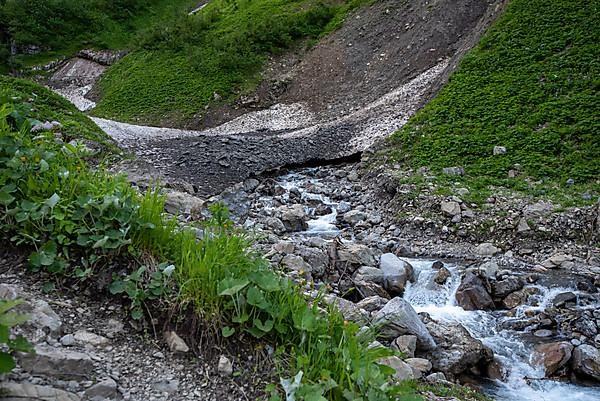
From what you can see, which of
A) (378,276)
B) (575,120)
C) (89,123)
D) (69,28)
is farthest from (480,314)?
(69,28)

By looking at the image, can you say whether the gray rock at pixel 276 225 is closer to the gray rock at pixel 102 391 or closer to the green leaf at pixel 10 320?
the gray rock at pixel 102 391

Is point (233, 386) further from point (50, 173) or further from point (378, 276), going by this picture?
point (378, 276)

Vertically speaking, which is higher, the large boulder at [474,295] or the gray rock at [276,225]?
the gray rock at [276,225]

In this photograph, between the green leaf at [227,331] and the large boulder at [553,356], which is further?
the large boulder at [553,356]

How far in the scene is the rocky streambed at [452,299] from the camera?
6668 millimetres

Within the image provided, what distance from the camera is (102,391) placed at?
9.64 feet

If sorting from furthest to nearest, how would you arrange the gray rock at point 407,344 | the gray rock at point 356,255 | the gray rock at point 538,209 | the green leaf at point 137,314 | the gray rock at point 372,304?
the gray rock at point 538,209
the gray rock at point 356,255
the gray rock at point 372,304
the gray rock at point 407,344
the green leaf at point 137,314

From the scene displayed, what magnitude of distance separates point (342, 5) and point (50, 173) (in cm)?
3261

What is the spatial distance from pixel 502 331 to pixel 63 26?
41.9 metres

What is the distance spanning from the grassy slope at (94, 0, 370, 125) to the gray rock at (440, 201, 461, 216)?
1693cm

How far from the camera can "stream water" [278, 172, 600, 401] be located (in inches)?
272

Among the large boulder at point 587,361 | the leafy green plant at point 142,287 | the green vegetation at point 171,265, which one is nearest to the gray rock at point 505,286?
the large boulder at point 587,361

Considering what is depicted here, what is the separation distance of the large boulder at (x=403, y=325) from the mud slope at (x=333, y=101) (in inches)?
353

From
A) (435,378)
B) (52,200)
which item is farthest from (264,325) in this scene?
(435,378)
